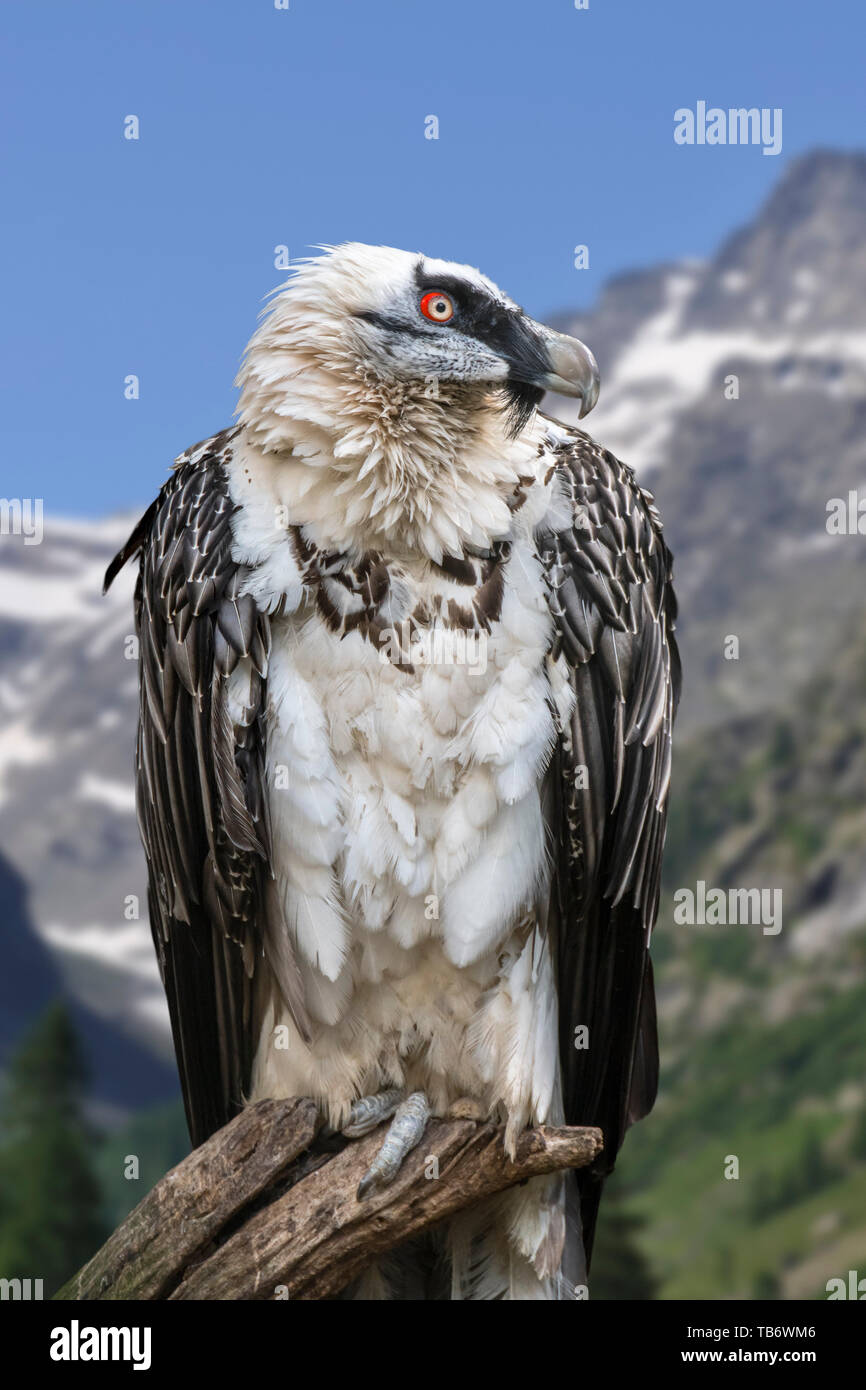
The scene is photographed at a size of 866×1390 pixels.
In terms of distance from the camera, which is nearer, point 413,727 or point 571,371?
point 413,727

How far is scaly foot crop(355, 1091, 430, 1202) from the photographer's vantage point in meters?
6.22

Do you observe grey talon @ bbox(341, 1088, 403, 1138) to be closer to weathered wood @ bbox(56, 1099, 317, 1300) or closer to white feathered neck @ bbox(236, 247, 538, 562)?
weathered wood @ bbox(56, 1099, 317, 1300)

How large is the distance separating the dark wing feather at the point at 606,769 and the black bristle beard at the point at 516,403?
0.28m

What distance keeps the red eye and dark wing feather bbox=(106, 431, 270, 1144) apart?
3.58 feet

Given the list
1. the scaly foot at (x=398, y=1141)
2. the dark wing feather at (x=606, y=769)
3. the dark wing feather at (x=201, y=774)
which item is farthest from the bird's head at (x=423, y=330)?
the scaly foot at (x=398, y=1141)

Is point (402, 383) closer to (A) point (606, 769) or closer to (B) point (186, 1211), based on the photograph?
(A) point (606, 769)

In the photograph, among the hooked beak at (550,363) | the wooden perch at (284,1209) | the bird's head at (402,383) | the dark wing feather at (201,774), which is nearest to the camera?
the wooden perch at (284,1209)

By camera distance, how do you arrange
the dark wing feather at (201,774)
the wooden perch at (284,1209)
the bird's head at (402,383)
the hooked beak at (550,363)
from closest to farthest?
the wooden perch at (284,1209) < the bird's head at (402,383) < the dark wing feather at (201,774) < the hooked beak at (550,363)

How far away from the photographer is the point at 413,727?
6156mm

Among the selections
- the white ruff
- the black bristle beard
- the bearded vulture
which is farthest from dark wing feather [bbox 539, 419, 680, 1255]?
the black bristle beard

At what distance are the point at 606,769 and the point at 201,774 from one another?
1.81 m

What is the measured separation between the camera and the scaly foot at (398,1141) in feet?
20.4

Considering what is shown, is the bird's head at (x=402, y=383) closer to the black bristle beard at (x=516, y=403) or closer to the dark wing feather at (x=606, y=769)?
the black bristle beard at (x=516, y=403)

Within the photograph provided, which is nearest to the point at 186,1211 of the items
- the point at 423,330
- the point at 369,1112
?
the point at 369,1112
